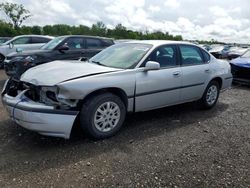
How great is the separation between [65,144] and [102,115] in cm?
67

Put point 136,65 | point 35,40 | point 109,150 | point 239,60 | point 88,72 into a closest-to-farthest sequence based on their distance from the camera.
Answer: point 109,150 < point 88,72 < point 136,65 < point 239,60 < point 35,40

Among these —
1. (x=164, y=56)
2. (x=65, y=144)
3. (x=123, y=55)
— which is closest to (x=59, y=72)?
(x=65, y=144)

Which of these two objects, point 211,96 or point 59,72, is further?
point 211,96

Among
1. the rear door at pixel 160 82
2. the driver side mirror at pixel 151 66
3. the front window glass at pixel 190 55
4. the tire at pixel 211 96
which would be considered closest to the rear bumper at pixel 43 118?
the rear door at pixel 160 82

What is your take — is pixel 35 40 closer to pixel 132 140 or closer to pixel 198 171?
pixel 132 140

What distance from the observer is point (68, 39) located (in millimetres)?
8945

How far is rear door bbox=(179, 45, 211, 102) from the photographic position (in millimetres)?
5422

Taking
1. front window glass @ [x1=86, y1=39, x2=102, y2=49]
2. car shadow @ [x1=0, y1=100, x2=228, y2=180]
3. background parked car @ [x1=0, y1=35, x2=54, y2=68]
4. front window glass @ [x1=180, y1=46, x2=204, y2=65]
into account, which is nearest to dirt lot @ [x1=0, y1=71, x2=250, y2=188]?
car shadow @ [x1=0, y1=100, x2=228, y2=180]

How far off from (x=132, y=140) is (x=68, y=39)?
5573mm

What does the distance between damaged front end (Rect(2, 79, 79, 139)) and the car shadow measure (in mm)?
272

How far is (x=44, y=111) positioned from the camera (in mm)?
3732

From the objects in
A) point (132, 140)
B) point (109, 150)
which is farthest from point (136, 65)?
point (109, 150)

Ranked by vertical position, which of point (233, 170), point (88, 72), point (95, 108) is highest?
point (88, 72)

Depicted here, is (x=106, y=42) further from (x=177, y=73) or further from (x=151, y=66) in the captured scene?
(x=151, y=66)
